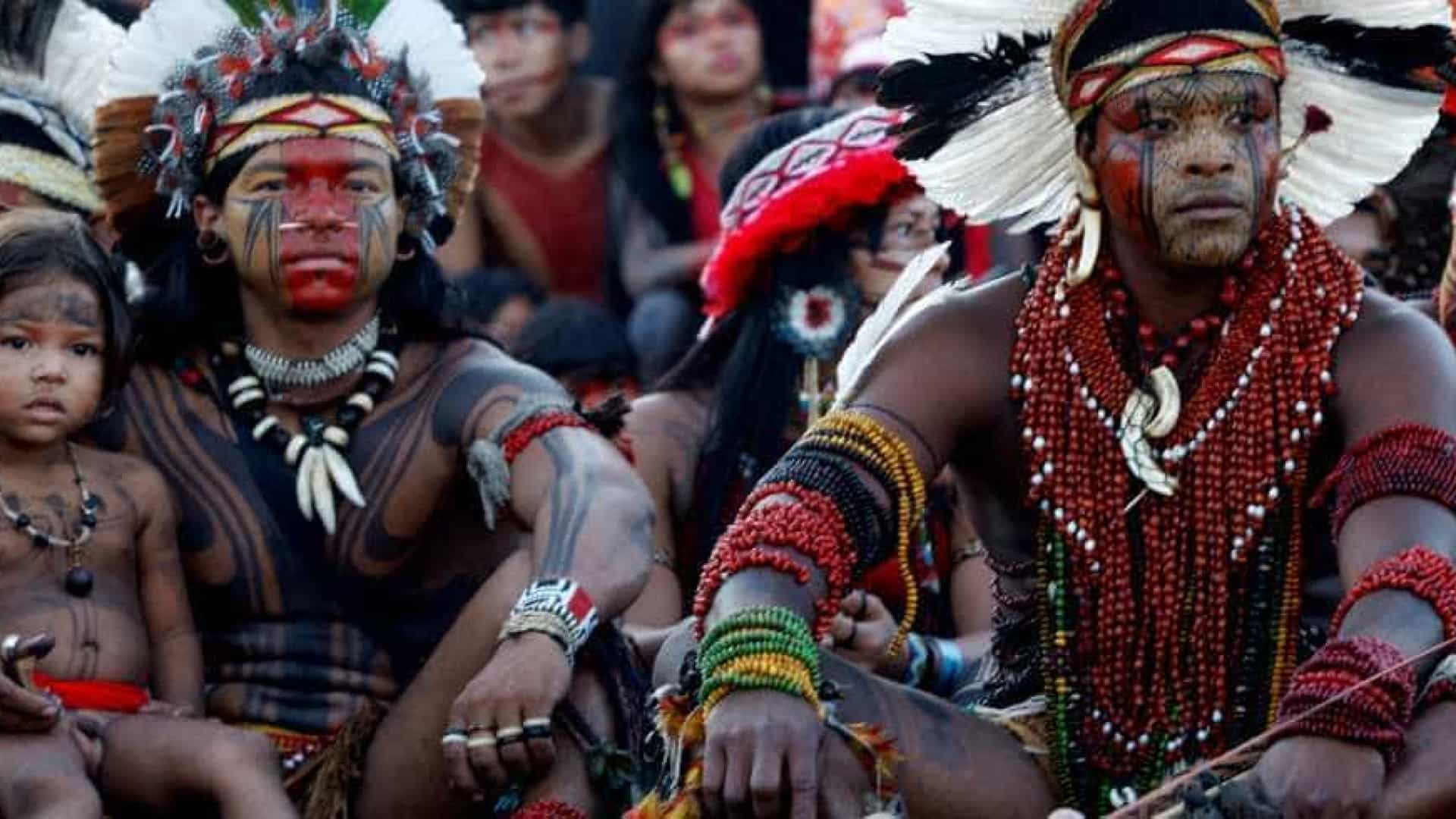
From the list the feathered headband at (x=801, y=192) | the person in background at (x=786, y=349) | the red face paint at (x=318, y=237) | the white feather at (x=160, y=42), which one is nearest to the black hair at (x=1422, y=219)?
the person in background at (x=786, y=349)

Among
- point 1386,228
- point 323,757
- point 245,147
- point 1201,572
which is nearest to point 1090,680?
point 1201,572

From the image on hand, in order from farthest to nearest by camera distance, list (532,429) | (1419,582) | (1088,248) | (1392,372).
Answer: (532,429)
(1088,248)
(1392,372)
(1419,582)

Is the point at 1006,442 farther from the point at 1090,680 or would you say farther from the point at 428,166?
the point at 428,166

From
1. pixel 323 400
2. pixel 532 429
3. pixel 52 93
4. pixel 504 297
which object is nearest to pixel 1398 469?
pixel 532 429

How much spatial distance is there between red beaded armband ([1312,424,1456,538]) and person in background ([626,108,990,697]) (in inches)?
77.8

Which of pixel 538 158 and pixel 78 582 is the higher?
pixel 78 582

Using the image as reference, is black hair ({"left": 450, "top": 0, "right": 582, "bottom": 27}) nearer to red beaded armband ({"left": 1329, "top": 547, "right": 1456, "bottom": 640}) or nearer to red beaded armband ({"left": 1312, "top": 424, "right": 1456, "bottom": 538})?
red beaded armband ({"left": 1312, "top": 424, "right": 1456, "bottom": 538})

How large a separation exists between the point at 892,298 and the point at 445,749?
112cm

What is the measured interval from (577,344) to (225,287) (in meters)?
2.94

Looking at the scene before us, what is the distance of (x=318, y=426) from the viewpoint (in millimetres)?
7004

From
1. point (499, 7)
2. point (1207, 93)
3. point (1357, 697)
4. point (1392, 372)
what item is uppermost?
Answer: point (1207, 93)

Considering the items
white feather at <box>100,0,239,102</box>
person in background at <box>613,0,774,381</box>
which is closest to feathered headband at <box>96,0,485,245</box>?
white feather at <box>100,0,239,102</box>

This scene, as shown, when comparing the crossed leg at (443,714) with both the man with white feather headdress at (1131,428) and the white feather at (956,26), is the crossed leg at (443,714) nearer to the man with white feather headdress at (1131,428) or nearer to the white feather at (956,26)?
the man with white feather headdress at (1131,428)

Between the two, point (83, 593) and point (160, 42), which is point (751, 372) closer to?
point (160, 42)
